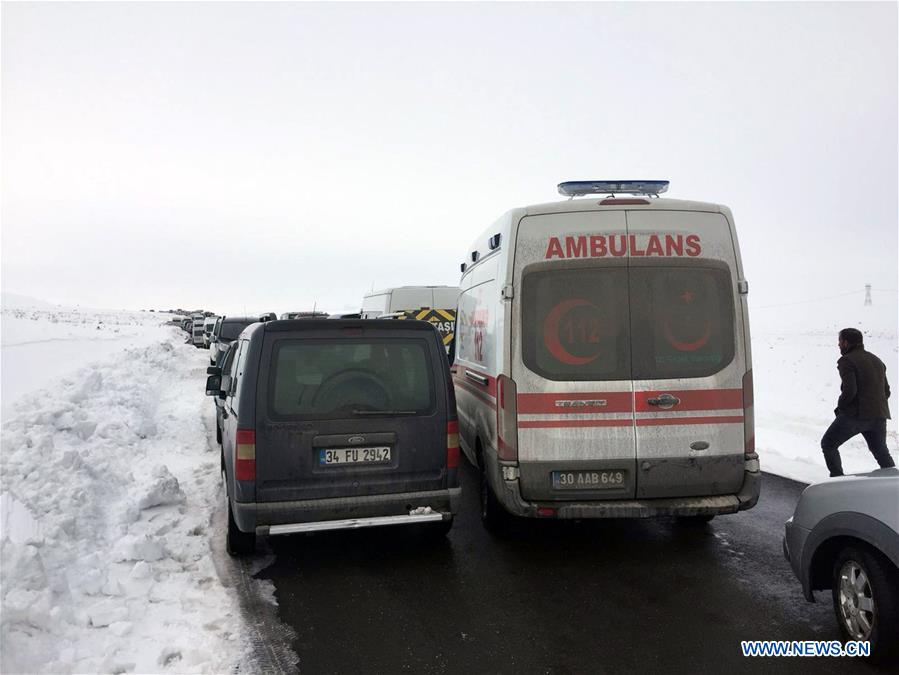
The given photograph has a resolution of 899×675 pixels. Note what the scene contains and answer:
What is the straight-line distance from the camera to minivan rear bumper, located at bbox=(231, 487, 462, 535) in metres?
4.73

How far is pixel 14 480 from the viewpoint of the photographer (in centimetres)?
548

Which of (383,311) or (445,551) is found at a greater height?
(383,311)

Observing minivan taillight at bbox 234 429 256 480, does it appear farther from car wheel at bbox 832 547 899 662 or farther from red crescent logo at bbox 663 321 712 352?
car wheel at bbox 832 547 899 662

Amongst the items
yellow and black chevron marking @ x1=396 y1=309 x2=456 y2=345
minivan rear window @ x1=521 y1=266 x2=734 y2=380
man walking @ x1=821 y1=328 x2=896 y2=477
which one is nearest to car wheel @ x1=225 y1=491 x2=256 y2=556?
minivan rear window @ x1=521 y1=266 x2=734 y2=380

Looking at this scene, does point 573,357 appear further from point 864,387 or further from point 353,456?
point 864,387

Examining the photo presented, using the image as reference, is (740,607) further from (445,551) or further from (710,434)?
(445,551)

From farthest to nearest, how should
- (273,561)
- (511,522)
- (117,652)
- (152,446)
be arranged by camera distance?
(152,446)
(511,522)
(273,561)
(117,652)

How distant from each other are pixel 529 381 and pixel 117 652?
3.23m

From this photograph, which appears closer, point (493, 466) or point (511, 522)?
point (493, 466)

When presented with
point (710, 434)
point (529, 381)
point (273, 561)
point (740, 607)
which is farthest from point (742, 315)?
point (273, 561)

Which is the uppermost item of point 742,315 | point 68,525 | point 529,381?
point 742,315

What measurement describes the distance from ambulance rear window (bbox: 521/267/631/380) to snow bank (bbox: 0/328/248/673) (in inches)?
114

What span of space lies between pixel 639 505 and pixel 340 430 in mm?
2395

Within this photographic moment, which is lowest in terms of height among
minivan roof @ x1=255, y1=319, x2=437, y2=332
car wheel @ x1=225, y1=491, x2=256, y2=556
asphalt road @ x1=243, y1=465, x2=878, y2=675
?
asphalt road @ x1=243, y1=465, x2=878, y2=675
